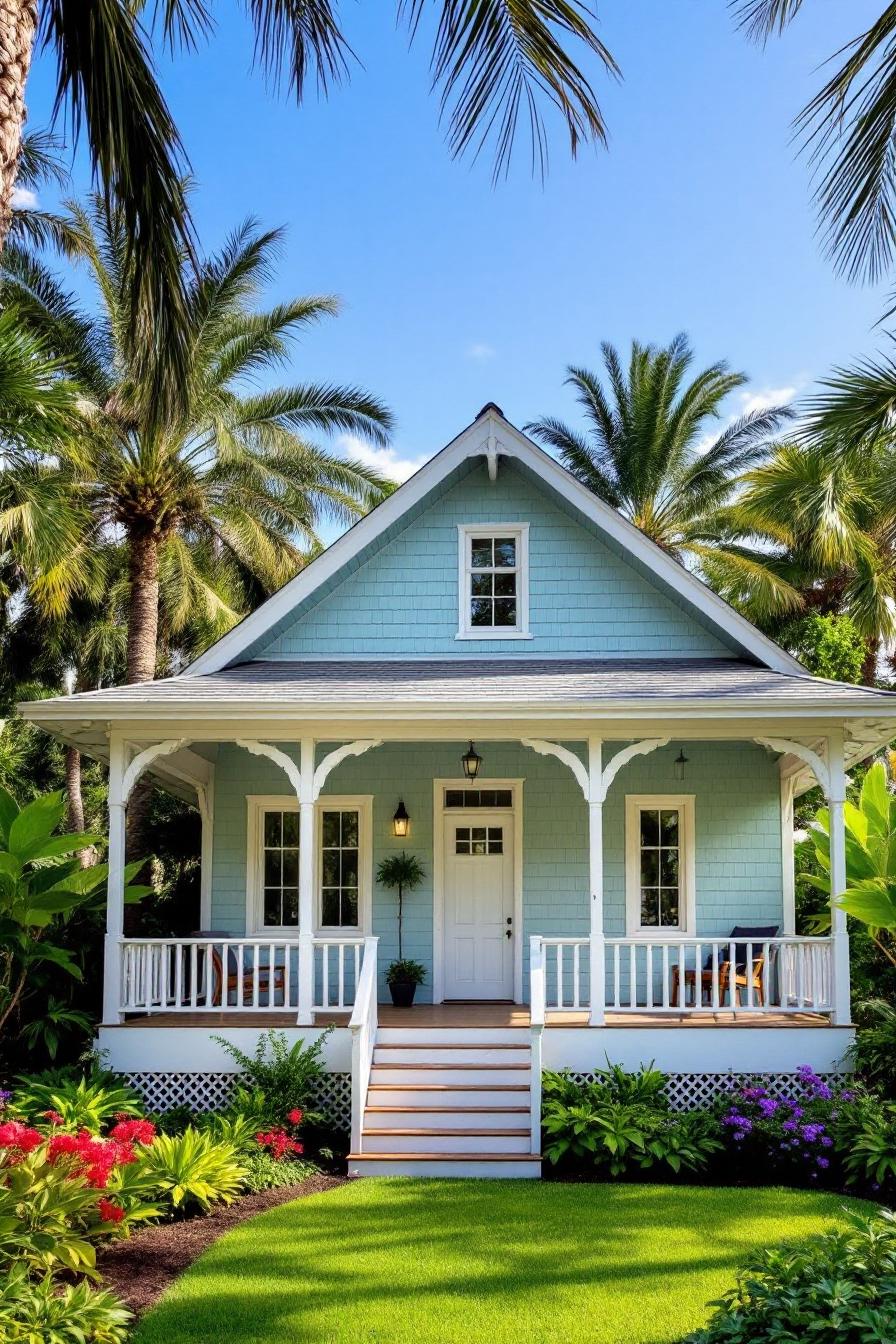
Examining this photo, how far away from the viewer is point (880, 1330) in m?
4.87

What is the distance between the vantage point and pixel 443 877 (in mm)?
14078

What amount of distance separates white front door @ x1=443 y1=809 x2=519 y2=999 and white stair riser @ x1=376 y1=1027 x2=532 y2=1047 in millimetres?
2279

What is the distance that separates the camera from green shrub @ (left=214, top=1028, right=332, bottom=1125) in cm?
1058

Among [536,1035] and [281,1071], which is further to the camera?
[281,1071]

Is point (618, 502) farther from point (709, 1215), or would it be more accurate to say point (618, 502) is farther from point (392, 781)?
point (709, 1215)

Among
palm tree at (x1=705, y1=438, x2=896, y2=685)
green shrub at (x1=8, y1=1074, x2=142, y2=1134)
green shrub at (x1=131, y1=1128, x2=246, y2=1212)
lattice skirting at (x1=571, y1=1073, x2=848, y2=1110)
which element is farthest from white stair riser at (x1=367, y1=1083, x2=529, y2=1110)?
palm tree at (x1=705, y1=438, x2=896, y2=685)

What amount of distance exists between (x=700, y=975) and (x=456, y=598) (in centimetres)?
505

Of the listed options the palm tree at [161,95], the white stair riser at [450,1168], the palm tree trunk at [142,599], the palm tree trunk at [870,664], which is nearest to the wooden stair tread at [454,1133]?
the white stair riser at [450,1168]

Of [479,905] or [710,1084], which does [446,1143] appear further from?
[479,905]

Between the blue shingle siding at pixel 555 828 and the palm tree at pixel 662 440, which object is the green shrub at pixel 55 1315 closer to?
the blue shingle siding at pixel 555 828

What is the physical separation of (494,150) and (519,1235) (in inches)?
262

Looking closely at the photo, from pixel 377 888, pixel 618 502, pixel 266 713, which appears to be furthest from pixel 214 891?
pixel 618 502

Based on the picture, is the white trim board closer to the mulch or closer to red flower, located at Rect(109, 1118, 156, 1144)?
the mulch

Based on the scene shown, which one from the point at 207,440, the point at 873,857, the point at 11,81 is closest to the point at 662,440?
the point at 207,440
